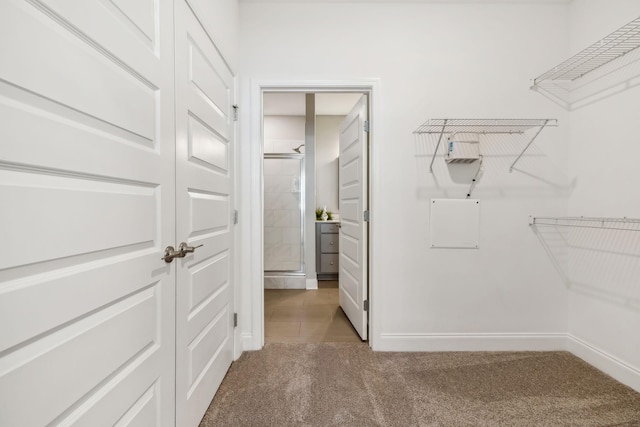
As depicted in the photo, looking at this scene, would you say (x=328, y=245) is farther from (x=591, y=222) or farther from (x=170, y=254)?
(x=170, y=254)

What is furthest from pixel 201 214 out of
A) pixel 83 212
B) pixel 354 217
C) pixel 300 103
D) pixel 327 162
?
pixel 327 162

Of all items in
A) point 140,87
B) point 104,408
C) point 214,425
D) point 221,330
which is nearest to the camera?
point 104,408

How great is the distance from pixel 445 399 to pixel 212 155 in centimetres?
196

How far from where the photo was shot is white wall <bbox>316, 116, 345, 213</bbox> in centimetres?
524

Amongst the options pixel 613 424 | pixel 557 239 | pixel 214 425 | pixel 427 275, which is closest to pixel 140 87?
pixel 214 425

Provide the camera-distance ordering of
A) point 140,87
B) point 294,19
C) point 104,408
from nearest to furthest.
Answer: point 104,408 < point 140,87 < point 294,19

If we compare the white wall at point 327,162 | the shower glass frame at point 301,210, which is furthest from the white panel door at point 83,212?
the white wall at point 327,162

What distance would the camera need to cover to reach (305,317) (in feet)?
9.93

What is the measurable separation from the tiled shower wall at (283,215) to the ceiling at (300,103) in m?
0.80

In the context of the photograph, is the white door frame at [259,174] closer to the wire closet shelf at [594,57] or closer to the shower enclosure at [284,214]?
the wire closet shelf at [594,57]

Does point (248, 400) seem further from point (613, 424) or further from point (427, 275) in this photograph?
point (613, 424)

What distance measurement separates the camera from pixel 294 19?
89.5 inches

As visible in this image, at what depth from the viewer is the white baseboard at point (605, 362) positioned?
184 cm

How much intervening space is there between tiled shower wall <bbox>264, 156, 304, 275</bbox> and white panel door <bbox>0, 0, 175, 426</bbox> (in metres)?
3.15
